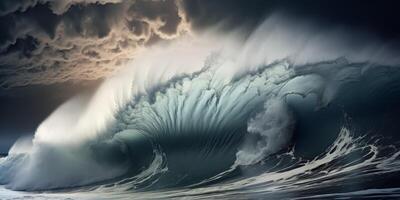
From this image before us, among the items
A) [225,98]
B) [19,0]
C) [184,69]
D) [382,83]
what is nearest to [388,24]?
[382,83]

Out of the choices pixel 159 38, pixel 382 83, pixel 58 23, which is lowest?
pixel 382 83

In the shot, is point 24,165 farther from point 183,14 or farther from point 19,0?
point 183,14

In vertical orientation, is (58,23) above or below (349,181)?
above

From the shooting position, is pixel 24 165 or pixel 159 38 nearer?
pixel 159 38

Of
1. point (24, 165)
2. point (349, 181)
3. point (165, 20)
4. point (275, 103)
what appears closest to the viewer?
point (349, 181)

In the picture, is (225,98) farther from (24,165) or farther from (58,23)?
(24,165)

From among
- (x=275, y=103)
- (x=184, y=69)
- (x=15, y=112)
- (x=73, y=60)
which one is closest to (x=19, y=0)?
(x=73, y=60)

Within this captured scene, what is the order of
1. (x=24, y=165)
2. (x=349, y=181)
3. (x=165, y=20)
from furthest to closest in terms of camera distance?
(x=24, y=165) → (x=165, y=20) → (x=349, y=181)
